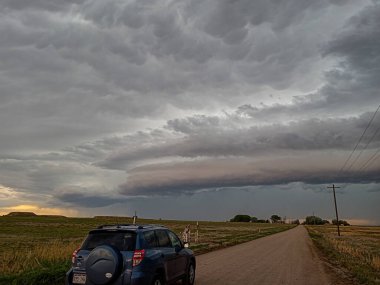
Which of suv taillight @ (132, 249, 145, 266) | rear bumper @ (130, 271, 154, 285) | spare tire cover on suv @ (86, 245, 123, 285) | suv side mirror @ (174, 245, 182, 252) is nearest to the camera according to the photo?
spare tire cover on suv @ (86, 245, 123, 285)

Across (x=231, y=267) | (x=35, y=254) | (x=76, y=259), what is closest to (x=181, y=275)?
(x=76, y=259)

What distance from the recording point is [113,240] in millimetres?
9125

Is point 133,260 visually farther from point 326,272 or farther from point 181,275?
point 326,272

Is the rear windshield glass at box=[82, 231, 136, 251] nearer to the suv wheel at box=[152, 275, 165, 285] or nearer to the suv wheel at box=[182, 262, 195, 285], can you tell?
the suv wheel at box=[152, 275, 165, 285]

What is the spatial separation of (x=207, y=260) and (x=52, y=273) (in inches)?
351

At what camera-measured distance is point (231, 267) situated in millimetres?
16953

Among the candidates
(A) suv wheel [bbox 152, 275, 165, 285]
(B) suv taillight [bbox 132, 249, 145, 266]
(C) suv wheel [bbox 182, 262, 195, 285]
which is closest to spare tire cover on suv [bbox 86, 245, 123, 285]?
(B) suv taillight [bbox 132, 249, 145, 266]

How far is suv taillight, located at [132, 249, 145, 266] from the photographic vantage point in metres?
8.67

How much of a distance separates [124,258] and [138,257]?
287 millimetres

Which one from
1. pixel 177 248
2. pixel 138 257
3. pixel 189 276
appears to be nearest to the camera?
pixel 138 257

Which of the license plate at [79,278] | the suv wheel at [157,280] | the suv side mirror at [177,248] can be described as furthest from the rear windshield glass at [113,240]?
the suv side mirror at [177,248]

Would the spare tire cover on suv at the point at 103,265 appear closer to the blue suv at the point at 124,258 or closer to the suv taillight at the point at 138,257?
the blue suv at the point at 124,258

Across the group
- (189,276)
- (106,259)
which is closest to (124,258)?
(106,259)

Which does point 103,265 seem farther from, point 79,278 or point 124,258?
point 79,278
